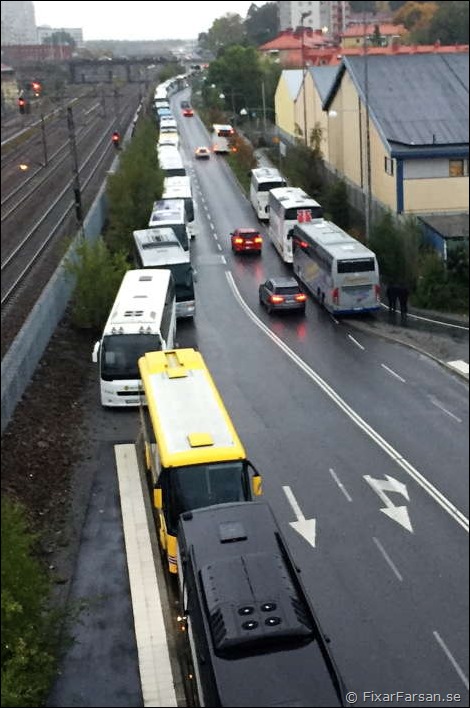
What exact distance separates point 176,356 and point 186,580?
719 cm

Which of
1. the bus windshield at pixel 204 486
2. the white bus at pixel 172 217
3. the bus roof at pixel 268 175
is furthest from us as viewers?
the bus roof at pixel 268 175

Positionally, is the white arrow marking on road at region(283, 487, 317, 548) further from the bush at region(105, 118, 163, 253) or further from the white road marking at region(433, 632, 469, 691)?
the bush at region(105, 118, 163, 253)

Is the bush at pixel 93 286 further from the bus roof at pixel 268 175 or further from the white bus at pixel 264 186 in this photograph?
the bus roof at pixel 268 175

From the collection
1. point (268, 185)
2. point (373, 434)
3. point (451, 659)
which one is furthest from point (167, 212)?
point (451, 659)

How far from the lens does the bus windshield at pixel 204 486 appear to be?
1466 cm

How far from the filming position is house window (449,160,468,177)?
3822 centimetres

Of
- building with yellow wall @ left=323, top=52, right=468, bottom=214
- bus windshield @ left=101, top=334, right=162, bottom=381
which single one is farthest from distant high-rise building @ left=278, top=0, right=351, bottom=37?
bus windshield @ left=101, top=334, right=162, bottom=381

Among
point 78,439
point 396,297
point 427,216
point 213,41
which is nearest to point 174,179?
point 427,216

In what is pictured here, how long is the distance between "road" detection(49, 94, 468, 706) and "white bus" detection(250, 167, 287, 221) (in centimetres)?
1744

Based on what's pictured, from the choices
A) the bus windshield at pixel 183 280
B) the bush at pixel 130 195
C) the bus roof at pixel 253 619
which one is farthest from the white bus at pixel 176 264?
the bus roof at pixel 253 619

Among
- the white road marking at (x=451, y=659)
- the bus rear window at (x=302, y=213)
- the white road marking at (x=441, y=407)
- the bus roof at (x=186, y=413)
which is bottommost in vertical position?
the white road marking at (x=451, y=659)

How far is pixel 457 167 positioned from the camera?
126 feet

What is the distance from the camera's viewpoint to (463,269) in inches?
1229

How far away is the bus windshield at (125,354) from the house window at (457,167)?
758 inches
